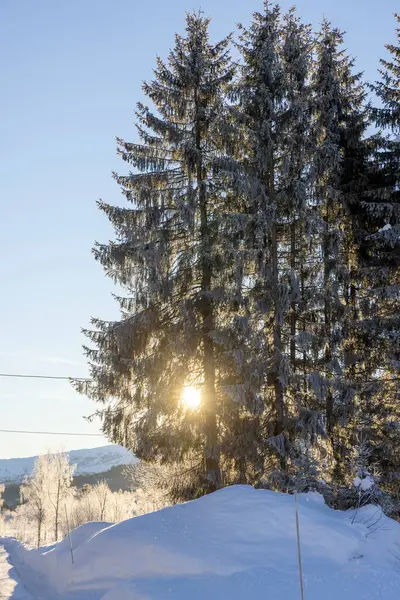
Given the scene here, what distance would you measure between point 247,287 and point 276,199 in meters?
2.48

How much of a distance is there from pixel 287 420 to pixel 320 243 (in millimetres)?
5367

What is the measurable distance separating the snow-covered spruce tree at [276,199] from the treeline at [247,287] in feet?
0.14

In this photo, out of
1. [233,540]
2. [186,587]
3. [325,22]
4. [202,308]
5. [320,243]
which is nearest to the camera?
[186,587]

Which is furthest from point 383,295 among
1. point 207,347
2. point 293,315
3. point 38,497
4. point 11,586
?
point 38,497

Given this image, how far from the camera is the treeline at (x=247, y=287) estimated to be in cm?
1312

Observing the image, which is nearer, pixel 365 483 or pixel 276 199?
pixel 365 483

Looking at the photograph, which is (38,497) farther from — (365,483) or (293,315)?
(365,483)

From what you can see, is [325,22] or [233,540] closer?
[233,540]

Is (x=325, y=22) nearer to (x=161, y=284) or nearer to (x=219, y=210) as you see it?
(x=219, y=210)

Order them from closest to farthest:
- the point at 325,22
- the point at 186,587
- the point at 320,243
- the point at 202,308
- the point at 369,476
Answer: the point at 186,587
the point at 369,476
the point at 202,308
the point at 320,243
the point at 325,22

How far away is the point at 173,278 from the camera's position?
559 inches

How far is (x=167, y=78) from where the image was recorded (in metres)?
14.8

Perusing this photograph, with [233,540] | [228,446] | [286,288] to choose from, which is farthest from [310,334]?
[233,540]

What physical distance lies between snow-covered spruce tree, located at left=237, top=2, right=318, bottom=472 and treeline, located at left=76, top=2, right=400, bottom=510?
0.04 metres
